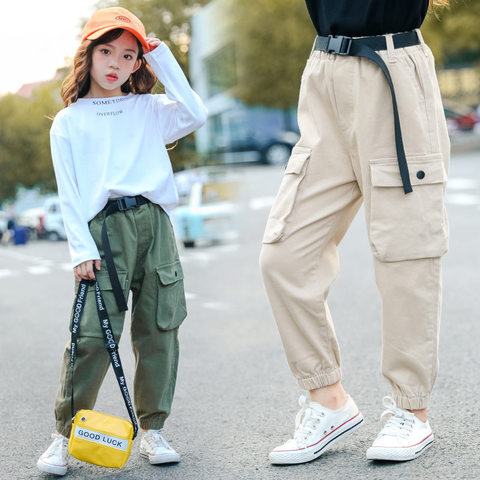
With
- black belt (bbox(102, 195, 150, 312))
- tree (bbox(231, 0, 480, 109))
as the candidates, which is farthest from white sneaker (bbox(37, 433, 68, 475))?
tree (bbox(231, 0, 480, 109))

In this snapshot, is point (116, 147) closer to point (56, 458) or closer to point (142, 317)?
point (142, 317)

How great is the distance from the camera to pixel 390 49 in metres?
3.25

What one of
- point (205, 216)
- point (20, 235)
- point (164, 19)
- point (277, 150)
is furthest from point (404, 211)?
point (277, 150)

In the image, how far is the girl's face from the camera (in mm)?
3471

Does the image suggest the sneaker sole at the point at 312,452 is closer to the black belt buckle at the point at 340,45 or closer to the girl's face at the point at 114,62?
the black belt buckle at the point at 340,45

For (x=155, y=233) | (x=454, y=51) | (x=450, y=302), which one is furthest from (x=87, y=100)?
(x=454, y=51)

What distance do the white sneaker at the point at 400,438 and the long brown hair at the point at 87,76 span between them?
140 cm

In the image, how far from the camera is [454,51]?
3616cm

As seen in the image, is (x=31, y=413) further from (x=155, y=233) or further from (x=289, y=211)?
(x=289, y=211)

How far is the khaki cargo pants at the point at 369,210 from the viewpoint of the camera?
3250 mm

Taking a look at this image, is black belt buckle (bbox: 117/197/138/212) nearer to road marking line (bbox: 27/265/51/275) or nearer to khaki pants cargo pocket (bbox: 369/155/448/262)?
khaki pants cargo pocket (bbox: 369/155/448/262)

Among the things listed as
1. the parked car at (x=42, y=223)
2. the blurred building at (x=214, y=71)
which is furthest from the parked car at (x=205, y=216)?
the parked car at (x=42, y=223)

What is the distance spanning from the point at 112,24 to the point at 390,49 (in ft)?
3.06

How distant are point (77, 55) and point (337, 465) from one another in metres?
1.64
